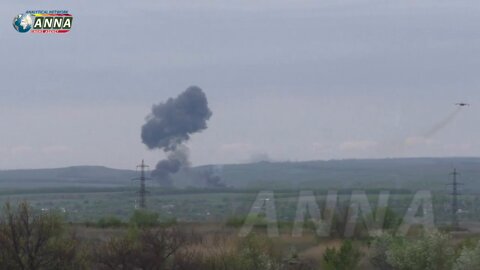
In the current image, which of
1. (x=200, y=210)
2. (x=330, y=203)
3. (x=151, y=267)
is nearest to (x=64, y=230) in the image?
(x=151, y=267)

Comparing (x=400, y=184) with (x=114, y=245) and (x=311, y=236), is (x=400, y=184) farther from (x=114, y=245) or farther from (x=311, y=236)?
(x=114, y=245)

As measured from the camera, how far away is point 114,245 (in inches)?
2453

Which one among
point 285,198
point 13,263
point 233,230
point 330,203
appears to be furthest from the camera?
point 285,198

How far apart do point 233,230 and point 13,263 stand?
38.9m

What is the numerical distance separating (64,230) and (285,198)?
6840 centimetres

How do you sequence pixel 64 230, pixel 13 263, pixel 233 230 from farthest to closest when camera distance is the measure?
pixel 233 230
pixel 64 230
pixel 13 263

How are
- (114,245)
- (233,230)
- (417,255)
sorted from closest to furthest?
(114,245) → (417,255) → (233,230)

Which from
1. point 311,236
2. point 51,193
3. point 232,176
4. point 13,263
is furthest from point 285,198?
point 13,263

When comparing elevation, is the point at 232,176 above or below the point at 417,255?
above

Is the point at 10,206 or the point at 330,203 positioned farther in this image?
the point at 330,203

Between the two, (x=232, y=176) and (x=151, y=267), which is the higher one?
(x=232, y=176)

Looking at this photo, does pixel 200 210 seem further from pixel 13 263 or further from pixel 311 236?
pixel 13 263

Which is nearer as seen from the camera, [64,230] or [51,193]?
[64,230]

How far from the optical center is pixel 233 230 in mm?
89938
